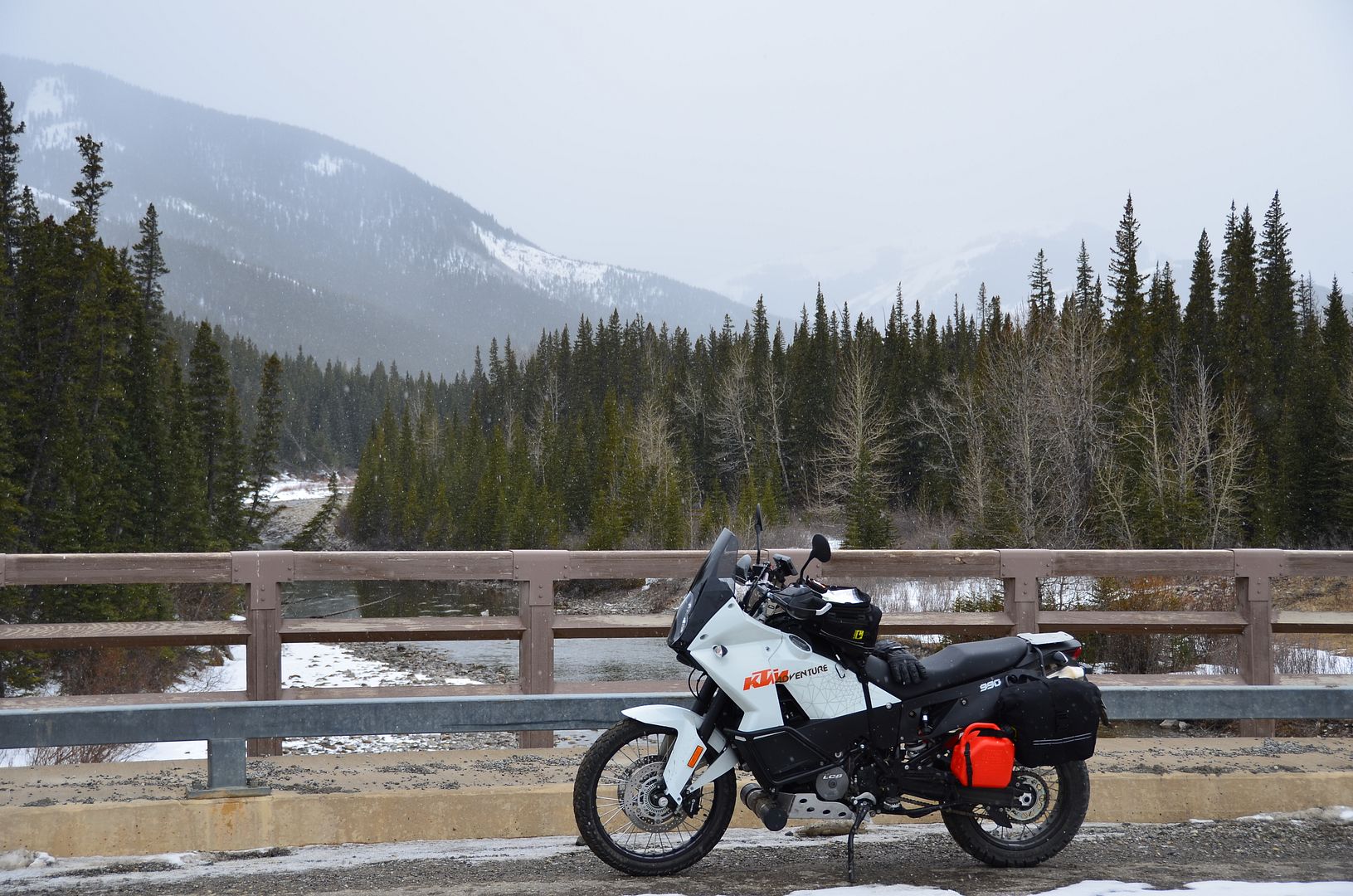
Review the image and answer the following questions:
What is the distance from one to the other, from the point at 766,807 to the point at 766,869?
417 millimetres

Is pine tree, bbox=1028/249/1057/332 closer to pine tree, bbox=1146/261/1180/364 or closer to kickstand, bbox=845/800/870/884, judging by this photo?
pine tree, bbox=1146/261/1180/364

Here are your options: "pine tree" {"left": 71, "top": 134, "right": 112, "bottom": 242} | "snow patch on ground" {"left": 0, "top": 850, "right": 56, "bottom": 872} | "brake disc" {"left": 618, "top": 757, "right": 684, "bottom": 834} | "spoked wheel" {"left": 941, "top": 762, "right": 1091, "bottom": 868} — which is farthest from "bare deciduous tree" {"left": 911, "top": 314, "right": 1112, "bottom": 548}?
"pine tree" {"left": 71, "top": 134, "right": 112, "bottom": 242}

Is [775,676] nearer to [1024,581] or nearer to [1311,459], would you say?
[1024,581]

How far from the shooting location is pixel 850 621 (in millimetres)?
4488

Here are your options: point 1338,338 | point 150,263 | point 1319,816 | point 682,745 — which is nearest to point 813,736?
point 682,745

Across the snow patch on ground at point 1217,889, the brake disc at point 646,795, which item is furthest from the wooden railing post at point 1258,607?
the brake disc at point 646,795

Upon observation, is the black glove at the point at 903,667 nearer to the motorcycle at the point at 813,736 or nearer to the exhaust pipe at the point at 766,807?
the motorcycle at the point at 813,736

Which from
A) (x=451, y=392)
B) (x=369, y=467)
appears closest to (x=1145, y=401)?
(x=369, y=467)

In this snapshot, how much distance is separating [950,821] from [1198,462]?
4284 centimetres

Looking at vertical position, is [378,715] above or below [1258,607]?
below

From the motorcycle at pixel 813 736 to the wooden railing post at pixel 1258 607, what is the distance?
329 cm

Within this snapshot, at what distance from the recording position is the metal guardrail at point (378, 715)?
4988mm

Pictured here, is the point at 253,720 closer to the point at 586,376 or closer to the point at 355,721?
the point at 355,721

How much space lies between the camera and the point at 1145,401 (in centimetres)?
4897
